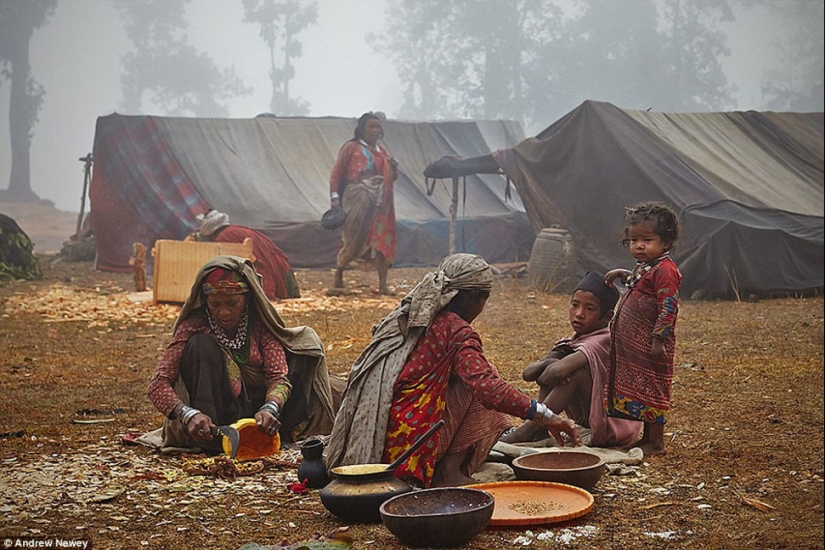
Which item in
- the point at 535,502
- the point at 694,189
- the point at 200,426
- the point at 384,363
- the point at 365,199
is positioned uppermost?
the point at 694,189

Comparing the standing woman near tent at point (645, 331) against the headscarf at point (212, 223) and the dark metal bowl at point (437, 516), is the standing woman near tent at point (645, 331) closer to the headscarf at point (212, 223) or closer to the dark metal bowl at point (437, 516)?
the dark metal bowl at point (437, 516)

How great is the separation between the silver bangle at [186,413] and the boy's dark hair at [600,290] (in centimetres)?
166

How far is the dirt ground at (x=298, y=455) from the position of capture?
290 centimetres

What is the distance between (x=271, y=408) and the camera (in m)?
3.62

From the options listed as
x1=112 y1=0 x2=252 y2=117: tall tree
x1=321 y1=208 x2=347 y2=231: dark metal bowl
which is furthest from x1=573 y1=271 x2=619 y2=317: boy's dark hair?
x1=321 y1=208 x2=347 y2=231: dark metal bowl

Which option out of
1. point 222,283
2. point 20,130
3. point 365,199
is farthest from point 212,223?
point 222,283

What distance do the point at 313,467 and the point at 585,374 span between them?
4.17 feet

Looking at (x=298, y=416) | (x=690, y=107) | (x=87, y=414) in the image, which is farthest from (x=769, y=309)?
(x=87, y=414)

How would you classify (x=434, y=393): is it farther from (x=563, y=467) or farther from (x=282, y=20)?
(x=282, y=20)

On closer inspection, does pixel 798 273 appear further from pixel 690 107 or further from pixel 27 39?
pixel 27 39

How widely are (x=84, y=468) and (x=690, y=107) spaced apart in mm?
7123

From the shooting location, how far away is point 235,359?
12.5ft

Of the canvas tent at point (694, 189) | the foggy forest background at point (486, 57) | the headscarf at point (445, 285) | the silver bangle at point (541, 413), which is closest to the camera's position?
the silver bangle at point (541, 413)

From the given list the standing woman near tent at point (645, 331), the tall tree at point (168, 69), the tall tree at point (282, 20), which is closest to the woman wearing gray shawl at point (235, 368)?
the standing woman near tent at point (645, 331)
